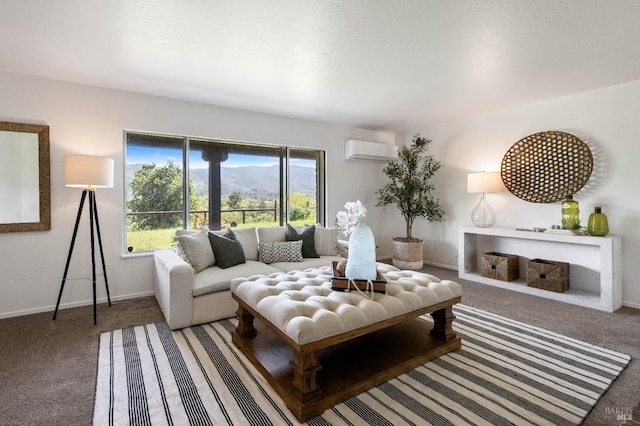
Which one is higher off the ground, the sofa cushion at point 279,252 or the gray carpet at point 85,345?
the sofa cushion at point 279,252

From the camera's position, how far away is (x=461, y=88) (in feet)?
11.5

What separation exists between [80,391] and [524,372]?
284cm

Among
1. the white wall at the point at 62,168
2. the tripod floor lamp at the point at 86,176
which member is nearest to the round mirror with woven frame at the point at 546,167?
the white wall at the point at 62,168

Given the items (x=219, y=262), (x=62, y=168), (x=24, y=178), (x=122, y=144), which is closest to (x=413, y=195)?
(x=219, y=262)

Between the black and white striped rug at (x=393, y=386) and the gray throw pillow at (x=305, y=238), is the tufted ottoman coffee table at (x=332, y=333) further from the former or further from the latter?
the gray throw pillow at (x=305, y=238)

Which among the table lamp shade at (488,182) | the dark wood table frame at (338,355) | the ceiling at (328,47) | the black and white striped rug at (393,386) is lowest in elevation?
the black and white striped rug at (393,386)

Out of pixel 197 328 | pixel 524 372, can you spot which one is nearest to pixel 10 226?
pixel 197 328

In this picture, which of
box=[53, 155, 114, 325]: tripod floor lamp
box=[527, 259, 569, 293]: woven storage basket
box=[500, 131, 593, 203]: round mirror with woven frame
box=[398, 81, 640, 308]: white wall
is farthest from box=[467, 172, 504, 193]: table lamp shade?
box=[53, 155, 114, 325]: tripod floor lamp

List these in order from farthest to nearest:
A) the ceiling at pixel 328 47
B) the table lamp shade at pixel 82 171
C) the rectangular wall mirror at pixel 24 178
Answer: the rectangular wall mirror at pixel 24 178 < the table lamp shade at pixel 82 171 < the ceiling at pixel 328 47

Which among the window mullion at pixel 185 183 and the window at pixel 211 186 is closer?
the window at pixel 211 186

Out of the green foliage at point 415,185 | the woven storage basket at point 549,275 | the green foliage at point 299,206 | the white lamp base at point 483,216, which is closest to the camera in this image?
the woven storage basket at point 549,275

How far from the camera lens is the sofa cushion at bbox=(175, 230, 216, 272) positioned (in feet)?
10.4

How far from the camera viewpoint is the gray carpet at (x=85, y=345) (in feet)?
5.62

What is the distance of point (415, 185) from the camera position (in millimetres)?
5086
